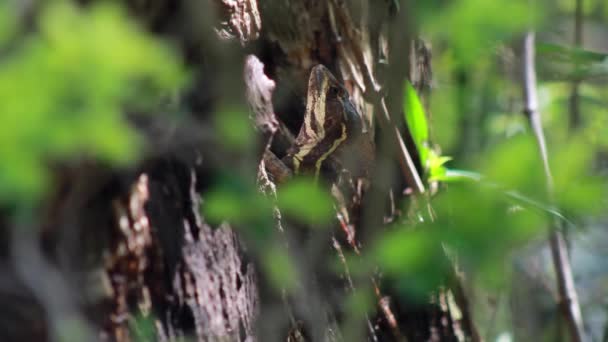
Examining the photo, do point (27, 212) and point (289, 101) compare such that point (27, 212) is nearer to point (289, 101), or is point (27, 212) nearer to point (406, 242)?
point (406, 242)

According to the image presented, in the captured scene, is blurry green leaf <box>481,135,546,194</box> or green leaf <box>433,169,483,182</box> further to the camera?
green leaf <box>433,169,483,182</box>

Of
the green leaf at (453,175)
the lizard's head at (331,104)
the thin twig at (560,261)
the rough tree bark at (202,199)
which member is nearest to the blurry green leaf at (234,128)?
the rough tree bark at (202,199)

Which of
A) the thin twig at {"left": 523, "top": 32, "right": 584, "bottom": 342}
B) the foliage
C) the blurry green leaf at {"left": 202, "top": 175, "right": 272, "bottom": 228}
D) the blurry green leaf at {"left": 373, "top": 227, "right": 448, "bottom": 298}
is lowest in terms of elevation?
the blurry green leaf at {"left": 373, "top": 227, "right": 448, "bottom": 298}

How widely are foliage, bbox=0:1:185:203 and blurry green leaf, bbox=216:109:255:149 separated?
0.08 metres

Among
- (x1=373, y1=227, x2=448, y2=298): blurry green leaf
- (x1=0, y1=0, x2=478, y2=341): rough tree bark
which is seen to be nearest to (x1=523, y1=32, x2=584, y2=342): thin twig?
(x1=0, y1=0, x2=478, y2=341): rough tree bark

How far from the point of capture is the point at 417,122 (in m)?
1.21

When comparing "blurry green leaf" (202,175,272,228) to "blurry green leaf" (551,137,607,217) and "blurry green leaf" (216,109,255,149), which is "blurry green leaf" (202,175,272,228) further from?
"blurry green leaf" (551,137,607,217)

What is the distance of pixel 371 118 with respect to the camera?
120cm

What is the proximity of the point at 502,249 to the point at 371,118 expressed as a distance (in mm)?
732

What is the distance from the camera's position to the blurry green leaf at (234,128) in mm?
626

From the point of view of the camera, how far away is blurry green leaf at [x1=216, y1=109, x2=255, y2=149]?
24.6 inches

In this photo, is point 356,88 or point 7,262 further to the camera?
point 356,88

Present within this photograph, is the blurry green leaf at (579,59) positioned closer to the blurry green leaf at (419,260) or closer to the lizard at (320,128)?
the lizard at (320,128)

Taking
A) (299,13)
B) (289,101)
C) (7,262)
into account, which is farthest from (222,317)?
(299,13)
